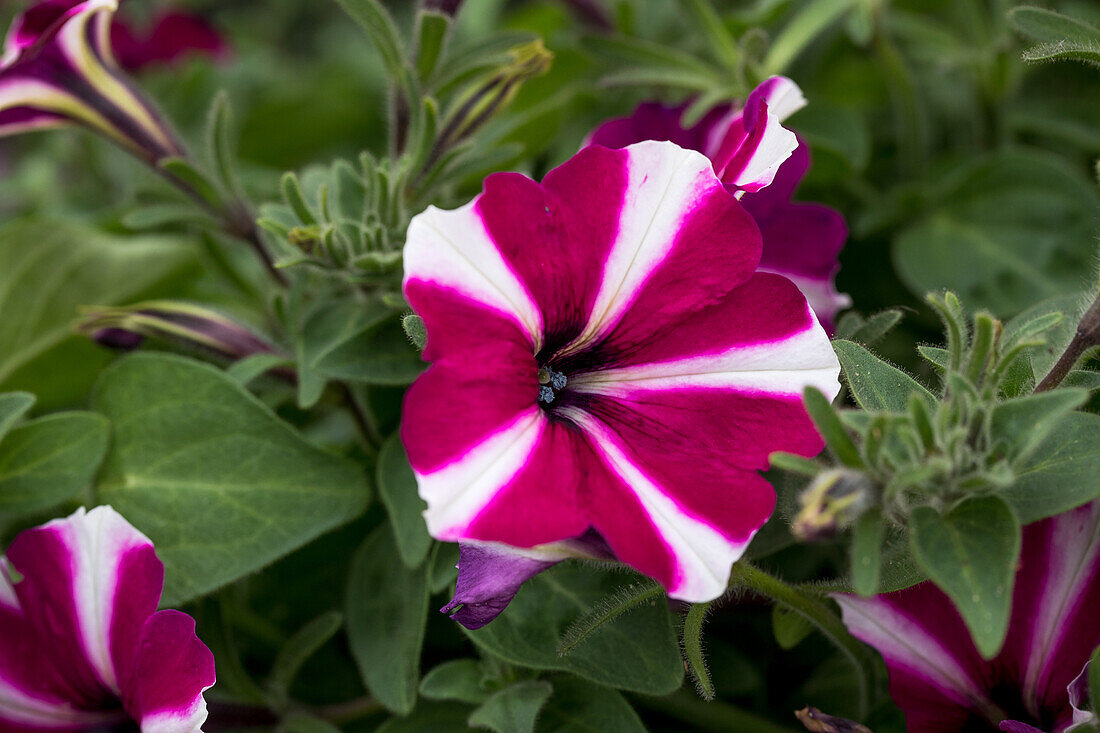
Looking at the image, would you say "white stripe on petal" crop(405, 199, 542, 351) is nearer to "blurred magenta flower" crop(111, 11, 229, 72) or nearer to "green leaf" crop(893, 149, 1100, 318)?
"green leaf" crop(893, 149, 1100, 318)

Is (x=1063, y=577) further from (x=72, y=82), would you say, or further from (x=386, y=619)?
(x=72, y=82)

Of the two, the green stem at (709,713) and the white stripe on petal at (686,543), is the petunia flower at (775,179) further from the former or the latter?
the green stem at (709,713)

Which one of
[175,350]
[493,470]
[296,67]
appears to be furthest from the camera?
[296,67]

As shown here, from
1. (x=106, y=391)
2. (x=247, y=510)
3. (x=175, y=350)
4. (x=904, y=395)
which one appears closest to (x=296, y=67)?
(x=175, y=350)

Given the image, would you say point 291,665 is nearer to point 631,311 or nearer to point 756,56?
point 631,311

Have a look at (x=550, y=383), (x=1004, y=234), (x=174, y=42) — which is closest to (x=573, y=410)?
(x=550, y=383)

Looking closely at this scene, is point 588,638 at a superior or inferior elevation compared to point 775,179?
inferior

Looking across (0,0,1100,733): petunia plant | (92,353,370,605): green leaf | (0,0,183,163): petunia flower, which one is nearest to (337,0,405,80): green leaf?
(0,0,1100,733): petunia plant
